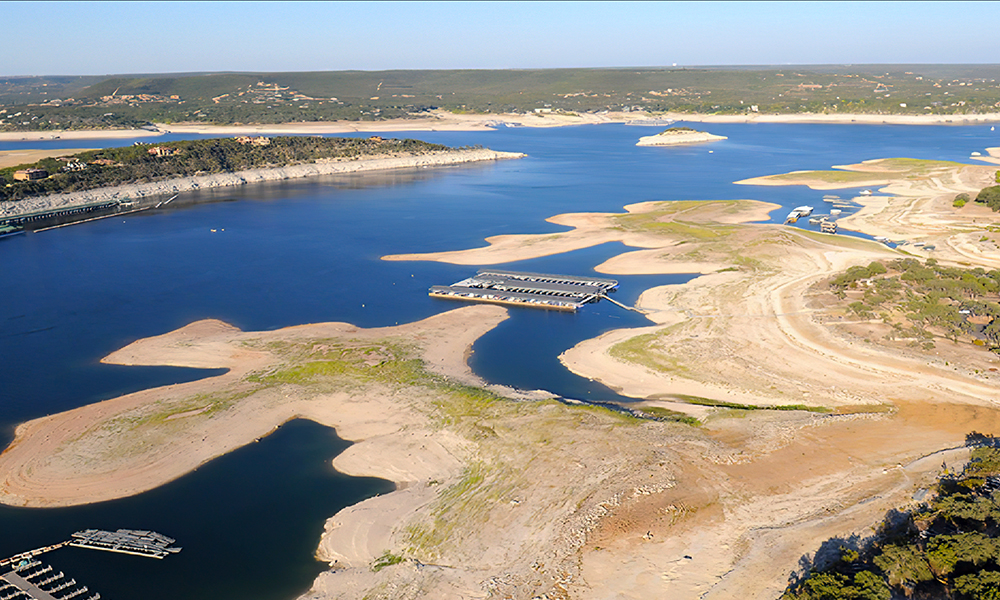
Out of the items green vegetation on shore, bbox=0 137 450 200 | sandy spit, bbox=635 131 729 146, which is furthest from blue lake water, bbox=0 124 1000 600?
sandy spit, bbox=635 131 729 146

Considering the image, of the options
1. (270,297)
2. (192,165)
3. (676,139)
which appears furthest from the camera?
(676,139)

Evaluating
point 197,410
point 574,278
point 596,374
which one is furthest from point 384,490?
point 574,278

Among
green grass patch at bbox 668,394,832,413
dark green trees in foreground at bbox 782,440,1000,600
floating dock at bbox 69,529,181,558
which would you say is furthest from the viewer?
green grass patch at bbox 668,394,832,413

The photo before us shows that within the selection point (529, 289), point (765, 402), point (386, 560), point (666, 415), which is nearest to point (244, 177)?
point (529, 289)

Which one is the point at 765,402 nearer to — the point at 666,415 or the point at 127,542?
the point at 666,415

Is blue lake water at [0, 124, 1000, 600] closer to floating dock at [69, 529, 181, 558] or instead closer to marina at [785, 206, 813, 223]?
floating dock at [69, 529, 181, 558]
